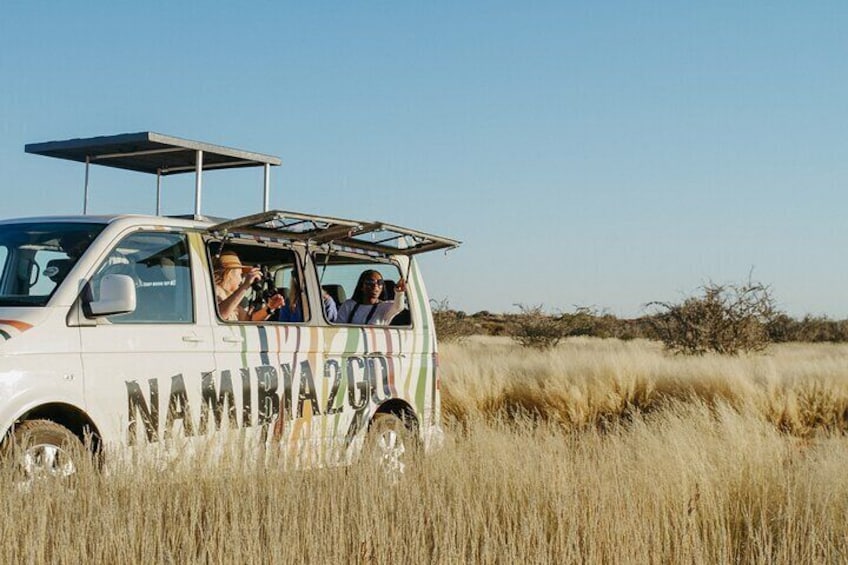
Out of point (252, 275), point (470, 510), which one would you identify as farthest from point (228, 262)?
point (470, 510)

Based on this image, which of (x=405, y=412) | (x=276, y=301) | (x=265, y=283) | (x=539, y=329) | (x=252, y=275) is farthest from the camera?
(x=539, y=329)

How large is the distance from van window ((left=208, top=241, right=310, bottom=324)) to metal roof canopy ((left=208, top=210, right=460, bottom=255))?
0.15m

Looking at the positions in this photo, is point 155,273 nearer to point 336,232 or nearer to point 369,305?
point 336,232

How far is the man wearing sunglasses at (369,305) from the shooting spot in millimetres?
9281

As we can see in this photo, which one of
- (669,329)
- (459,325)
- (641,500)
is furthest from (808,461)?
(459,325)

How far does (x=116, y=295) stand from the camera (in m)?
6.45

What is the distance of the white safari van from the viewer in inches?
253

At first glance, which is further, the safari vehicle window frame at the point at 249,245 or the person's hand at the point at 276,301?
the person's hand at the point at 276,301

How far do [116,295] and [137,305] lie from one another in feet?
1.89

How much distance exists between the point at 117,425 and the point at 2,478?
3.28 ft

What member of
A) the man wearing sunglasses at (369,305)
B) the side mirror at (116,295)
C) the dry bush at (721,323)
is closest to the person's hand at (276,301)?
the man wearing sunglasses at (369,305)

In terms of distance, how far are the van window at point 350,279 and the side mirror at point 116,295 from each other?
2.58 m

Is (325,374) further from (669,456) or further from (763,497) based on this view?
(763,497)

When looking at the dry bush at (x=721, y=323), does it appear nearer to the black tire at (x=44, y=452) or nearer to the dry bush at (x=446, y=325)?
the dry bush at (x=446, y=325)
